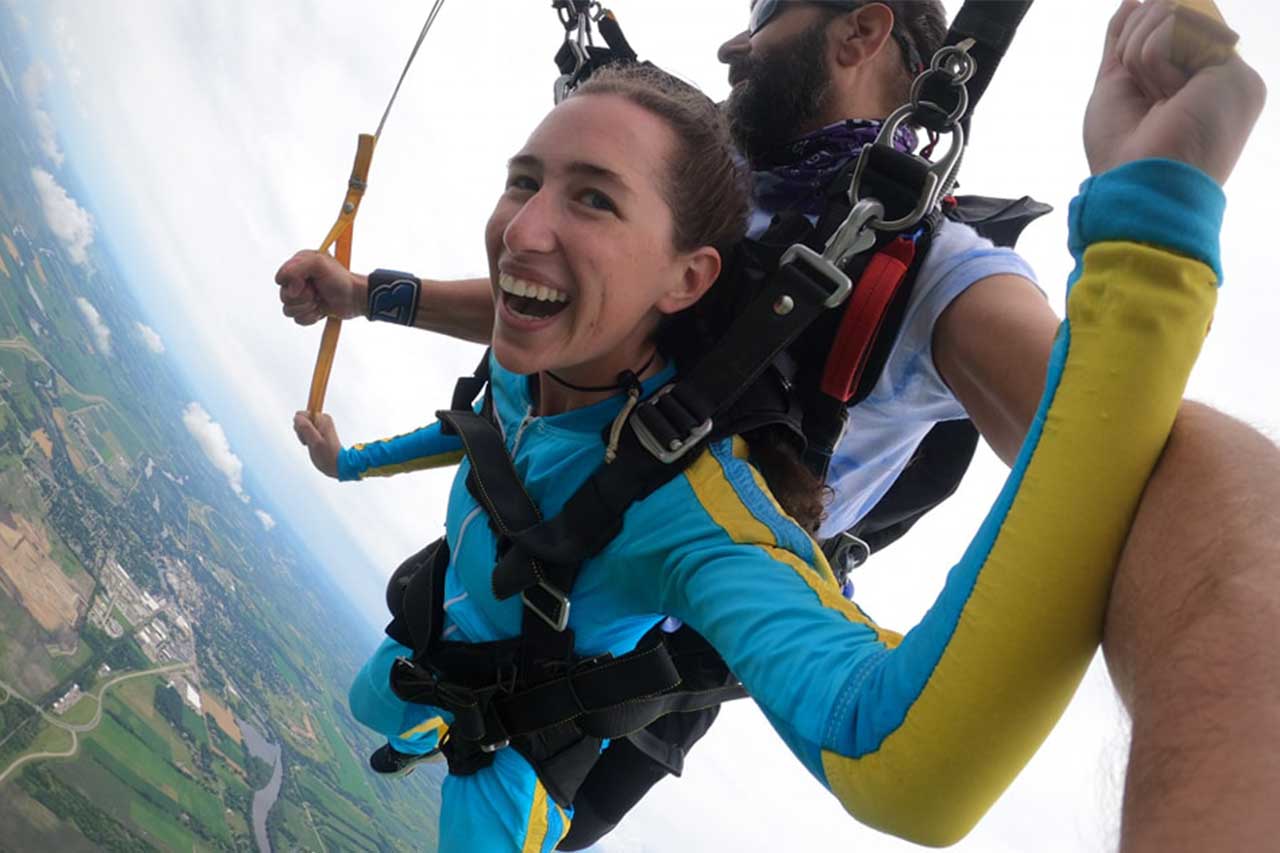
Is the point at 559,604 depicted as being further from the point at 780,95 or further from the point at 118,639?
the point at 118,639

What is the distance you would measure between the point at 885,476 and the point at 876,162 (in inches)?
31.7

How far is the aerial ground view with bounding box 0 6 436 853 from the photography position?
13.4 ft

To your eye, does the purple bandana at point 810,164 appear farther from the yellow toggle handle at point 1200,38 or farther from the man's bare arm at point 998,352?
the yellow toggle handle at point 1200,38

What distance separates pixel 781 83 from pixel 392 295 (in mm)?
1425

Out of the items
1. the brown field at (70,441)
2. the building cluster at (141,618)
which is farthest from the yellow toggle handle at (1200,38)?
the brown field at (70,441)

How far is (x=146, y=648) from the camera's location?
5840mm

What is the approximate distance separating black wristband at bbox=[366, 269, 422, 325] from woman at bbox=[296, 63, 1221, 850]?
2.60 ft

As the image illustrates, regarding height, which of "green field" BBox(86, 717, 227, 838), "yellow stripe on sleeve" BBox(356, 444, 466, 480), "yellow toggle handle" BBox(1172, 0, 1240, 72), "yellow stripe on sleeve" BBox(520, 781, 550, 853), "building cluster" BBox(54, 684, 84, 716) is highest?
"yellow toggle handle" BBox(1172, 0, 1240, 72)

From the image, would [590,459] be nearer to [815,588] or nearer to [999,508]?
[815,588]

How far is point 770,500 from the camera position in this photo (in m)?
1.17

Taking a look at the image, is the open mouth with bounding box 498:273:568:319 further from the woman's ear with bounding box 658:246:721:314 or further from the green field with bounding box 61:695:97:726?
the green field with bounding box 61:695:97:726

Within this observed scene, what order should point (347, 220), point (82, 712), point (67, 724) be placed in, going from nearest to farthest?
point (347, 220)
point (67, 724)
point (82, 712)

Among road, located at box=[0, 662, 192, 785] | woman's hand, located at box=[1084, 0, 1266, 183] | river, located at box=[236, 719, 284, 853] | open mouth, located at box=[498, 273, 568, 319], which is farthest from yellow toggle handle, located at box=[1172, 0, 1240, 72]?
river, located at box=[236, 719, 284, 853]

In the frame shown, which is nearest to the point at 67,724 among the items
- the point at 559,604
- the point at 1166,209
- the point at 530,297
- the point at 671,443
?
the point at 559,604
